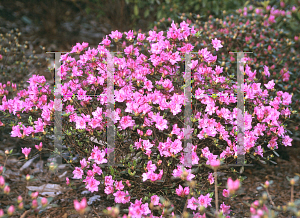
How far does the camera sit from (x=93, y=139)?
2.39 meters

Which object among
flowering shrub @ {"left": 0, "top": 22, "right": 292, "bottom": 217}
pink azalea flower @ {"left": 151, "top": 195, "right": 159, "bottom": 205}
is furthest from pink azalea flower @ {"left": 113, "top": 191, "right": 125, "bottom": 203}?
pink azalea flower @ {"left": 151, "top": 195, "right": 159, "bottom": 205}

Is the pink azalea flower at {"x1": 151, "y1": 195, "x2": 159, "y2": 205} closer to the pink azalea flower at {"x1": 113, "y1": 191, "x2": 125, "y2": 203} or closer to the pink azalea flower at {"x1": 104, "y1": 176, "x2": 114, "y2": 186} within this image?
the pink azalea flower at {"x1": 113, "y1": 191, "x2": 125, "y2": 203}

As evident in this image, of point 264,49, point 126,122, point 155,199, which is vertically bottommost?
point 155,199

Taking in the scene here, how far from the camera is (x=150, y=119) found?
7.13ft

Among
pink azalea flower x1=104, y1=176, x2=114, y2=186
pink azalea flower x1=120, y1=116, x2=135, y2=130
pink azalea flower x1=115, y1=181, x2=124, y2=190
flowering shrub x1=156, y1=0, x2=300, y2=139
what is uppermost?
flowering shrub x1=156, y1=0, x2=300, y2=139

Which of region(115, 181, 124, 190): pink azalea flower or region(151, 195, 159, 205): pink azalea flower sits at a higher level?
region(115, 181, 124, 190): pink azalea flower

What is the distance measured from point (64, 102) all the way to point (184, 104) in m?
0.98

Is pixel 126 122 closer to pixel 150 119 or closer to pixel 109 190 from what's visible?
pixel 150 119

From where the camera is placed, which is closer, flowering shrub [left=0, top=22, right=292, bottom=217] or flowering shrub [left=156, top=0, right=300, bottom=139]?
flowering shrub [left=0, top=22, right=292, bottom=217]

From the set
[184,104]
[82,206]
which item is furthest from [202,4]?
[82,206]

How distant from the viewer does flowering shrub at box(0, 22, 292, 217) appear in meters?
2.16

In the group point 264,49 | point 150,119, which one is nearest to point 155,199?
point 150,119

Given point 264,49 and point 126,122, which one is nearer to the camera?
point 126,122

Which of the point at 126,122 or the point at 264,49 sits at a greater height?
the point at 264,49
